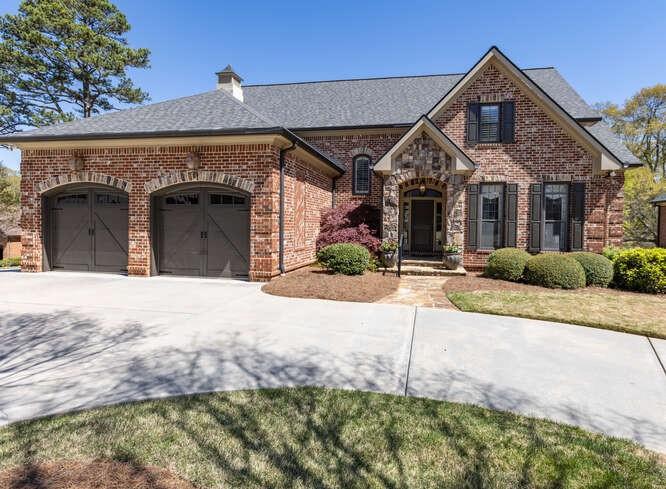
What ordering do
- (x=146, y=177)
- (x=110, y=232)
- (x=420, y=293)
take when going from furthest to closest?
(x=110, y=232) < (x=146, y=177) < (x=420, y=293)

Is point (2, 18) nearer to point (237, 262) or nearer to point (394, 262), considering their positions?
point (237, 262)

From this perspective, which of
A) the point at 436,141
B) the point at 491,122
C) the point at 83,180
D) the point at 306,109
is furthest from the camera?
the point at 306,109

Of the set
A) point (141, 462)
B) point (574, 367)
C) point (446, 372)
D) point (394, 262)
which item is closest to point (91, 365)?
point (141, 462)

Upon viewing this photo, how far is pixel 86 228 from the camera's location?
39.0 ft

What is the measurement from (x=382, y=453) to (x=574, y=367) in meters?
3.11

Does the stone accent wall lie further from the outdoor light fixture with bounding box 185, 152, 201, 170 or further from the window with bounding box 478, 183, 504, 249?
the outdoor light fixture with bounding box 185, 152, 201, 170

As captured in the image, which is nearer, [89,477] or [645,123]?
[89,477]

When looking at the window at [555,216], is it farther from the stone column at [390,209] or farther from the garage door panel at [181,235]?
the garage door panel at [181,235]

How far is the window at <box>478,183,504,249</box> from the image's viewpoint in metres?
13.2

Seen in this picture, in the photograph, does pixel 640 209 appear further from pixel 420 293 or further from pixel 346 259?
pixel 346 259

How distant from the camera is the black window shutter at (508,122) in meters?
13.2

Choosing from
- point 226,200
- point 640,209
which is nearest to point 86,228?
point 226,200

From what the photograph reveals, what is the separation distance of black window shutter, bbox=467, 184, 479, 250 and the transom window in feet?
6.31

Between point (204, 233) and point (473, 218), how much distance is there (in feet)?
29.6
